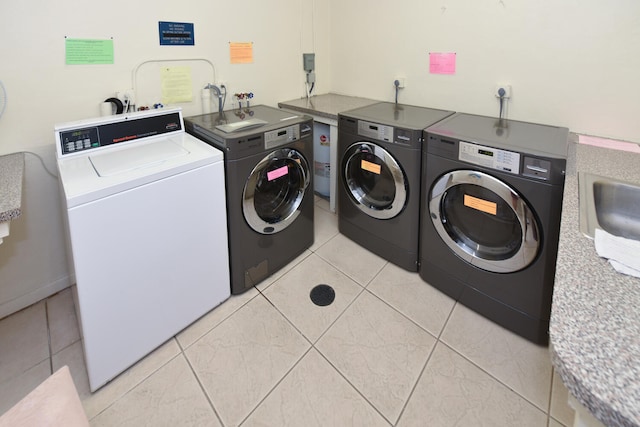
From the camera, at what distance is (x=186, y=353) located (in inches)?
65.4

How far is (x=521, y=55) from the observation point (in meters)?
2.00

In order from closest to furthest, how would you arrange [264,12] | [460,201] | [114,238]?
[114,238], [460,201], [264,12]

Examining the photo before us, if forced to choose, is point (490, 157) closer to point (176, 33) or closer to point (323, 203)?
point (323, 203)

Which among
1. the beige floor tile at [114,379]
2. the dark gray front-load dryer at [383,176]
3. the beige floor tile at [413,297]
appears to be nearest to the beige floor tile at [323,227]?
the dark gray front-load dryer at [383,176]

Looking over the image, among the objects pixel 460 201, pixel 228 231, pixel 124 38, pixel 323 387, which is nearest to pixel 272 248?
pixel 228 231

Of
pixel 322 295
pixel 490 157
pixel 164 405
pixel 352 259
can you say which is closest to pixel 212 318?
pixel 164 405

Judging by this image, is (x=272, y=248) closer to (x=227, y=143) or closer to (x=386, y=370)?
(x=227, y=143)

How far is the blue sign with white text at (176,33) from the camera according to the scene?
79.7 inches

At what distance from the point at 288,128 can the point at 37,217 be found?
1480mm

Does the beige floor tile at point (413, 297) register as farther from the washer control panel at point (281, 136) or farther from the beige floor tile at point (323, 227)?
the washer control panel at point (281, 136)

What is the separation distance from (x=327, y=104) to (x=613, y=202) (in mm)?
2068

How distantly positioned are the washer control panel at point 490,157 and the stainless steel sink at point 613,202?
0.28m

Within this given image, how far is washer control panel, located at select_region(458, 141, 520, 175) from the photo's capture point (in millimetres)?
1531

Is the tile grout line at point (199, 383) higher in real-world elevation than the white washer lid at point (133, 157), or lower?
lower
